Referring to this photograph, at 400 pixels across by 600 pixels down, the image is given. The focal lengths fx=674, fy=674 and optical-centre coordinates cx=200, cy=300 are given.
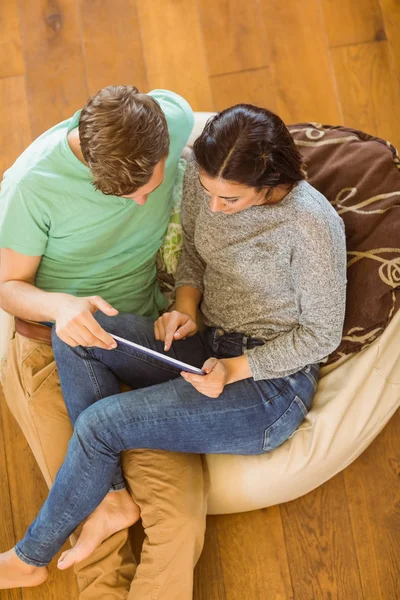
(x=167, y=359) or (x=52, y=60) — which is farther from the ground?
(x=52, y=60)

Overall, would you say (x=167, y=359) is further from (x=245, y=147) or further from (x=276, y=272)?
(x=245, y=147)

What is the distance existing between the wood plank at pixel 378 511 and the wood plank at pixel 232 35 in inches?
51.4

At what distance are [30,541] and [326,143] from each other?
1.30 meters

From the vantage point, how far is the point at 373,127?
2287 millimetres

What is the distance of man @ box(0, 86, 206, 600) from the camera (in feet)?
4.72

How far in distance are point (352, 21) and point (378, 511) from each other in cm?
166

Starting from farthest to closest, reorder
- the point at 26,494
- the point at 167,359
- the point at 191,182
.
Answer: the point at 26,494, the point at 191,182, the point at 167,359

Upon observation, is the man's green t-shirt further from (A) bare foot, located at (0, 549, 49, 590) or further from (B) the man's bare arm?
(A) bare foot, located at (0, 549, 49, 590)

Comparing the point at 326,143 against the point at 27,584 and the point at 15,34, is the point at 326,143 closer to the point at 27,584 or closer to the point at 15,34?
the point at 15,34

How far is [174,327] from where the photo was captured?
1686mm

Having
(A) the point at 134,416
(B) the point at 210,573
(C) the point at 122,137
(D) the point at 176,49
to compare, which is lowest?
(B) the point at 210,573

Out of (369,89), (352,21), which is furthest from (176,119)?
(352,21)

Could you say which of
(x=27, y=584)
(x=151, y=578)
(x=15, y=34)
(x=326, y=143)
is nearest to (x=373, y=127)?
(x=326, y=143)

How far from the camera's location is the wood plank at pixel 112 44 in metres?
2.34
